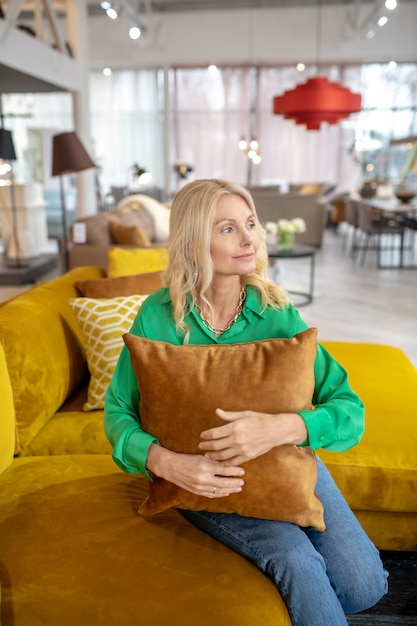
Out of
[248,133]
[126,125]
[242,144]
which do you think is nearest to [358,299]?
[242,144]

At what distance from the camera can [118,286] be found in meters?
2.51

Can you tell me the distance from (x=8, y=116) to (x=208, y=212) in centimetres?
1383

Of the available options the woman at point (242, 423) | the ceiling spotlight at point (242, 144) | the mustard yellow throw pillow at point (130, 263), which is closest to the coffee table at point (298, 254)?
the mustard yellow throw pillow at point (130, 263)

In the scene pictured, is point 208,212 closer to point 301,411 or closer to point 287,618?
point 301,411

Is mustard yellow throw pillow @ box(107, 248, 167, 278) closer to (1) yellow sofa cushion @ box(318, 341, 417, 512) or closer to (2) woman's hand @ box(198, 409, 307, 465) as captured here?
(1) yellow sofa cushion @ box(318, 341, 417, 512)

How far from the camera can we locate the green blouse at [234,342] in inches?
55.4

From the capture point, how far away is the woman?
1314 mm

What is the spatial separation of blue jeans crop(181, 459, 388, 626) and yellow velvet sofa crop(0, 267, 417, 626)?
1.4 inches

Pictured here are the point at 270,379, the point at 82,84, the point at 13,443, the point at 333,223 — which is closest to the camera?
the point at 270,379

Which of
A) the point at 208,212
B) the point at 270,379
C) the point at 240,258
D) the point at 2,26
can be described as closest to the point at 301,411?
Answer: the point at 270,379

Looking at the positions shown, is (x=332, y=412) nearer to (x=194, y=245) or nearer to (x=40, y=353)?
(x=194, y=245)

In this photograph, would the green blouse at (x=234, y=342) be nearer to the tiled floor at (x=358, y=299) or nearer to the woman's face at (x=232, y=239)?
the woman's face at (x=232, y=239)

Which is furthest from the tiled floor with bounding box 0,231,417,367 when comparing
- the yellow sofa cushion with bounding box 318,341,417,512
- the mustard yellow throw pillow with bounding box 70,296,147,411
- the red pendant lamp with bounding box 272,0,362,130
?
the mustard yellow throw pillow with bounding box 70,296,147,411

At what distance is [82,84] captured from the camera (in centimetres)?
819
